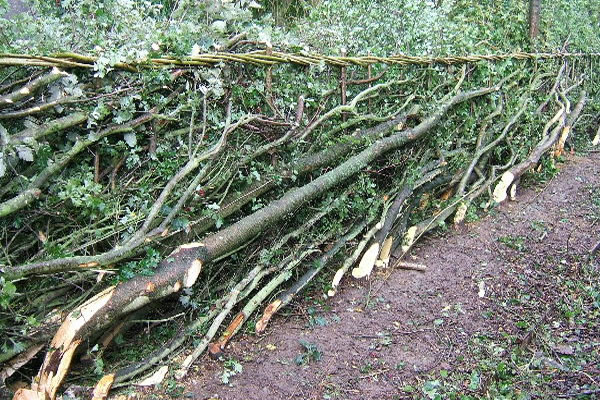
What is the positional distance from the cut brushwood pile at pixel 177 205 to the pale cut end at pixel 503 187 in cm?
105

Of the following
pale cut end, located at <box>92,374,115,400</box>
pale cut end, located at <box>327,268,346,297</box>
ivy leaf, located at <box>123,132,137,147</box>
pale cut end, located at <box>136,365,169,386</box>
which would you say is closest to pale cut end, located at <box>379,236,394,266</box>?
pale cut end, located at <box>327,268,346,297</box>

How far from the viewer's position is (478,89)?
258 inches

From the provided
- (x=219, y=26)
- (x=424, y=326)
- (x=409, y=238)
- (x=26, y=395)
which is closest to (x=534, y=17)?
(x=409, y=238)


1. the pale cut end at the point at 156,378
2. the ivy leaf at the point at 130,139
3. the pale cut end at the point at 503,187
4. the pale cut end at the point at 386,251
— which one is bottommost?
the pale cut end at the point at 503,187

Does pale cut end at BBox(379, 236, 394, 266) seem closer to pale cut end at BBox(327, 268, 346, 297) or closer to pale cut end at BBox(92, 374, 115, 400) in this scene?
pale cut end at BBox(327, 268, 346, 297)

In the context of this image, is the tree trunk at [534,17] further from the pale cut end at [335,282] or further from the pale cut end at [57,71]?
the pale cut end at [57,71]

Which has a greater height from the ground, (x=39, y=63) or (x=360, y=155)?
(x=39, y=63)

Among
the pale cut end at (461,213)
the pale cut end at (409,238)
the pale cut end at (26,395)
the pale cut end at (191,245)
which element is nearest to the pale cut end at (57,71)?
the pale cut end at (191,245)

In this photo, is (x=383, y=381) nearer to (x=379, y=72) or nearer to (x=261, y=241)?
(x=261, y=241)

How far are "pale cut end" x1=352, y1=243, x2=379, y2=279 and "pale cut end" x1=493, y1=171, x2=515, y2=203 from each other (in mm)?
2406

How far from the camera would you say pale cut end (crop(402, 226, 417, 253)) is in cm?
480

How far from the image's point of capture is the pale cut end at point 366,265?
14.4 ft

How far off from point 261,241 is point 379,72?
7.81 ft

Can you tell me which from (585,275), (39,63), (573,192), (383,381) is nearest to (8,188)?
(39,63)
